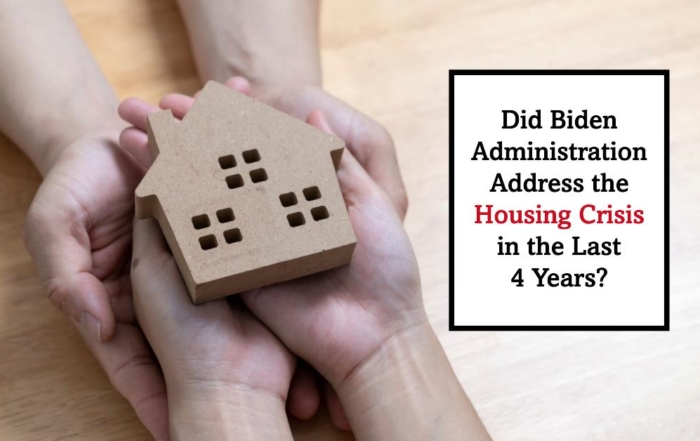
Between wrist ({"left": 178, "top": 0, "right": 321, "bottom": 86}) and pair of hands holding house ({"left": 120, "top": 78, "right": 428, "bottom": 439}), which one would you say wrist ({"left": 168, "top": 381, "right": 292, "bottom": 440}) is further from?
wrist ({"left": 178, "top": 0, "right": 321, "bottom": 86})

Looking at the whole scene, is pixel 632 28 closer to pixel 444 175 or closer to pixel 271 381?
pixel 444 175

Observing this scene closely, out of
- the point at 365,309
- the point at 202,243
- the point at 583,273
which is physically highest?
the point at 202,243

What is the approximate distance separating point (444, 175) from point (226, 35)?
329 mm

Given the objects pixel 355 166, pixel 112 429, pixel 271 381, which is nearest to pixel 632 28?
pixel 355 166

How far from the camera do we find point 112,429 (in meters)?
0.77

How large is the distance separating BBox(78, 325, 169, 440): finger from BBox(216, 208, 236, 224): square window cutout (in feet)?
0.52

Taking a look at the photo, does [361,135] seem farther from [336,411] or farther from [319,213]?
[336,411]

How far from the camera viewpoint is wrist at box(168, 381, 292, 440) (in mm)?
687

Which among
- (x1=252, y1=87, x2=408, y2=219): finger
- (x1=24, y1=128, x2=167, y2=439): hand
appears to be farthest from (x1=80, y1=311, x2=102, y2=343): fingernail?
(x1=252, y1=87, x2=408, y2=219): finger

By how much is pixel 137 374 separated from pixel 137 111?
275 millimetres

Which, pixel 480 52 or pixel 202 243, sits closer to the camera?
pixel 202 243

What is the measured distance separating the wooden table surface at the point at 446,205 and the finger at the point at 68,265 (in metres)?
0.10

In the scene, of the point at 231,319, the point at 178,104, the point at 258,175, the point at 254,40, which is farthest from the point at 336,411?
the point at 254,40

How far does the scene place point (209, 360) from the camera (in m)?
0.71
